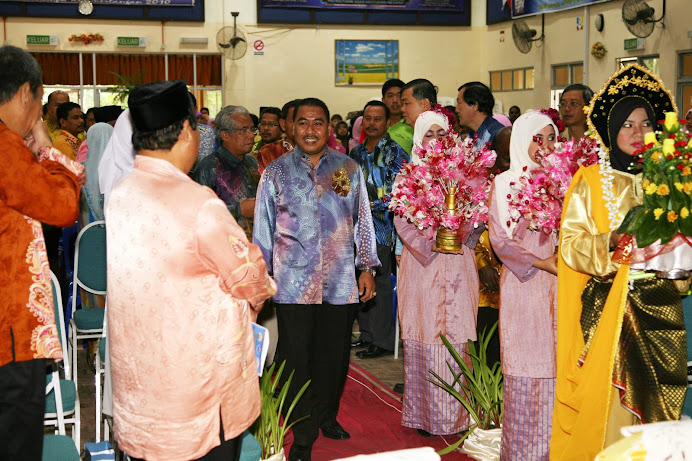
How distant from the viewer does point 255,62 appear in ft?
65.2

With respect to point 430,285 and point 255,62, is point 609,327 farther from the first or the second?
point 255,62

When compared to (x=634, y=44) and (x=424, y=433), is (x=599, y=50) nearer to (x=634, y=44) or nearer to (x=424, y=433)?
(x=634, y=44)

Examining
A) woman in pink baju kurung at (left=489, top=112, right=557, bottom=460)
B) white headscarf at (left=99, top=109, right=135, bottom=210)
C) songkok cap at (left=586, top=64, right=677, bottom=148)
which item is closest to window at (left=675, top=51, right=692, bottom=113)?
woman in pink baju kurung at (left=489, top=112, right=557, bottom=460)

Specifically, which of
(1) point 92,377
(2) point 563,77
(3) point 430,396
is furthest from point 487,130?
(2) point 563,77

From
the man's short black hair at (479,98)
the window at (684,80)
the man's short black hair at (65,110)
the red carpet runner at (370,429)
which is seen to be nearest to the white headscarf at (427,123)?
the man's short black hair at (479,98)

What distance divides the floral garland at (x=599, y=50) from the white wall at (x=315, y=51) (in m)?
1.76

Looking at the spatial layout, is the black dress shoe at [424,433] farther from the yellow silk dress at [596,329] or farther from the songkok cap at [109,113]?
the songkok cap at [109,113]

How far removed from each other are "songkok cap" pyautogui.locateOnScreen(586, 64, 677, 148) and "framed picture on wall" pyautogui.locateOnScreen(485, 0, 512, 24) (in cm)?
1595

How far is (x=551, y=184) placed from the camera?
380cm

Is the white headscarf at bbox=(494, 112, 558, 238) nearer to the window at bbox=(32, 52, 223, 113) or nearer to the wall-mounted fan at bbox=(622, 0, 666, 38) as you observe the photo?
the wall-mounted fan at bbox=(622, 0, 666, 38)

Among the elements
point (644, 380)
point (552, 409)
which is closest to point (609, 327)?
point (644, 380)

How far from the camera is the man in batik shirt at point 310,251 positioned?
436 centimetres

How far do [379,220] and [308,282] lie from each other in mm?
2340

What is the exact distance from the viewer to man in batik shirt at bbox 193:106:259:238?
5176 millimetres
